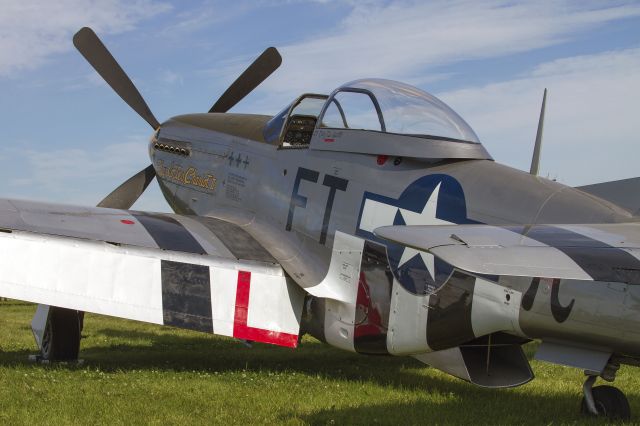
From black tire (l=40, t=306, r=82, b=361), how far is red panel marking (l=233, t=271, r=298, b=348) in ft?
8.06

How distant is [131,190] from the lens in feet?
37.5

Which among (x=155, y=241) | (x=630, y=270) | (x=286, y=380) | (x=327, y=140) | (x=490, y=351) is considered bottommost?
(x=286, y=380)

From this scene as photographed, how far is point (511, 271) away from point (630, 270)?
2.95ft

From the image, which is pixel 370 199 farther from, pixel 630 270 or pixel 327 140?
pixel 630 270

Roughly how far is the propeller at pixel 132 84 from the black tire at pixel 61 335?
2.50 m

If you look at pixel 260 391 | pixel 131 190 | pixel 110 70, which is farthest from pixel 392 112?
pixel 110 70

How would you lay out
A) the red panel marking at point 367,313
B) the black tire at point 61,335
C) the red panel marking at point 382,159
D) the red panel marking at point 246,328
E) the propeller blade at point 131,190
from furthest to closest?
the propeller blade at point 131,190
the black tire at point 61,335
the red panel marking at point 246,328
the red panel marking at point 382,159
the red panel marking at point 367,313

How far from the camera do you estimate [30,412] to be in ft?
20.0

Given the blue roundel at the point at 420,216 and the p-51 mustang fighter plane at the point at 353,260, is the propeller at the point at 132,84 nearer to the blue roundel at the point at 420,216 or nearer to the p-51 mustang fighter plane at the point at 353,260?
the p-51 mustang fighter plane at the point at 353,260

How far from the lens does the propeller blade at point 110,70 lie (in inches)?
460

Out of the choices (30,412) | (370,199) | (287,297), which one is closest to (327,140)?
(370,199)

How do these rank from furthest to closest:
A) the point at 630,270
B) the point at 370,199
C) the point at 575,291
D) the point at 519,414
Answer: the point at 370,199 → the point at 519,414 → the point at 575,291 → the point at 630,270

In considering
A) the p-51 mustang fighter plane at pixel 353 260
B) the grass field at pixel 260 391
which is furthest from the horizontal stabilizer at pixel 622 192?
the grass field at pixel 260 391

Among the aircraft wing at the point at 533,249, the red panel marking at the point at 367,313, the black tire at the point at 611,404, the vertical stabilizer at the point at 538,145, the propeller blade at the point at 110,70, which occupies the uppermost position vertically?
the propeller blade at the point at 110,70
